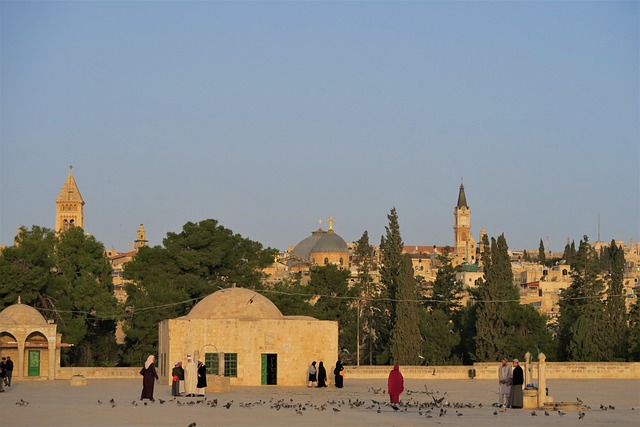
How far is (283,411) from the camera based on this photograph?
20.6 metres

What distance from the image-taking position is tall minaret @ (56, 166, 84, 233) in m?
139

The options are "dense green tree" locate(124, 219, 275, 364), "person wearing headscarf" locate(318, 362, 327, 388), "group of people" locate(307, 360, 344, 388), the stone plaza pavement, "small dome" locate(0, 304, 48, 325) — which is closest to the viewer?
the stone plaza pavement

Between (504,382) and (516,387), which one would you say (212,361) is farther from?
(516,387)

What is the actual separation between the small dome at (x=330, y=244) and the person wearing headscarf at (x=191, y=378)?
10403 centimetres

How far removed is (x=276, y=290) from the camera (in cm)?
5466

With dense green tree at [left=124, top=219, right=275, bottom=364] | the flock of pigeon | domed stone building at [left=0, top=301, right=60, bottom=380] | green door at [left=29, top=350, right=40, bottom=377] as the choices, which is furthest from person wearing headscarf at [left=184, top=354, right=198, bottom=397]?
dense green tree at [left=124, top=219, right=275, bottom=364]

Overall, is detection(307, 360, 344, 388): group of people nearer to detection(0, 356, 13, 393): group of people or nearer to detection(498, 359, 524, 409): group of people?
detection(0, 356, 13, 393): group of people

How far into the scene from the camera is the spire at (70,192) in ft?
461

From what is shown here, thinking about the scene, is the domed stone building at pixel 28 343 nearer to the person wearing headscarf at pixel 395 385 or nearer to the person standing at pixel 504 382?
the person wearing headscarf at pixel 395 385

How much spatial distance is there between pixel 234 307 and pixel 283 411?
15.0 metres

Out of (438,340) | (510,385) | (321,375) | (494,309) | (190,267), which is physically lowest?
(321,375)

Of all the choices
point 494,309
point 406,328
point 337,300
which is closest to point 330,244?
point 337,300

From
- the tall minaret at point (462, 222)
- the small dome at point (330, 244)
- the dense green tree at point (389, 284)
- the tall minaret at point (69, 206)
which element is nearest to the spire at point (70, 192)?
the tall minaret at point (69, 206)

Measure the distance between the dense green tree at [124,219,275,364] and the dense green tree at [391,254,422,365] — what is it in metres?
6.93
